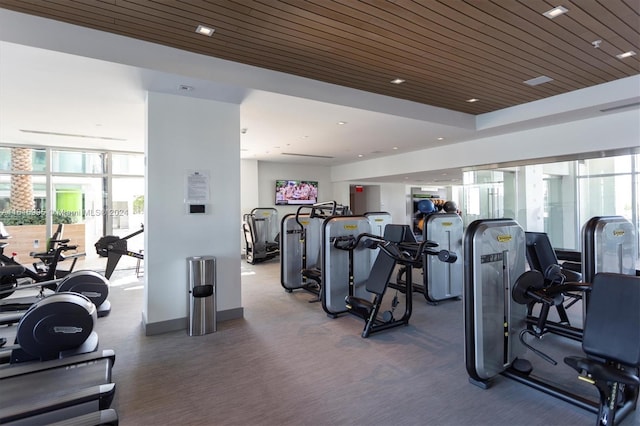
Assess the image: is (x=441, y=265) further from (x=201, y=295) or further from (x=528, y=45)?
(x=201, y=295)

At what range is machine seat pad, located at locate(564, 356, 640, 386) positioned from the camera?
1.91m

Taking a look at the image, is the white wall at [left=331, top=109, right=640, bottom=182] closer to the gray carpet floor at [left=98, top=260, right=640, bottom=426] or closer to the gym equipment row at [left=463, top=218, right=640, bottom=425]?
the gray carpet floor at [left=98, top=260, right=640, bottom=426]

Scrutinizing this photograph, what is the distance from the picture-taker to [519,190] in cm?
820

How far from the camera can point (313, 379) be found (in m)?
2.87

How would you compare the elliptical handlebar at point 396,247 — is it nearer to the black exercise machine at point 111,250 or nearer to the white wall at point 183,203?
the white wall at point 183,203

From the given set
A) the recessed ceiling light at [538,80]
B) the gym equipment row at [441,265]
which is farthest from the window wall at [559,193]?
the gym equipment row at [441,265]

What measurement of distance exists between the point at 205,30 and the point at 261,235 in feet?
21.5

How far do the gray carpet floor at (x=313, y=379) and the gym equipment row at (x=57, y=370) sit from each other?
0.88 ft

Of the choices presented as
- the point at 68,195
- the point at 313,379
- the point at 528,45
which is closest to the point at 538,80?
the point at 528,45

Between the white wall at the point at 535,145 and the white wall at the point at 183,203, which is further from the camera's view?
the white wall at the point at 535,145

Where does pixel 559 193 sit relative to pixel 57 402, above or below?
above

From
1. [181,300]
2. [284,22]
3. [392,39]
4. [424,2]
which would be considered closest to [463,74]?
[392,39]

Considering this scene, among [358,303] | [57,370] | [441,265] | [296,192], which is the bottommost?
[57,370]

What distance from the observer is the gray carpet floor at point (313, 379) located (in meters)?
2.36
